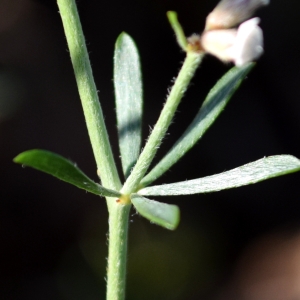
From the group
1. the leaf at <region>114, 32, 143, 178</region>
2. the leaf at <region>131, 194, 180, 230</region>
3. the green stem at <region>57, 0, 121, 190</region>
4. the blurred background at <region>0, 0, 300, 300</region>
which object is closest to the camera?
the leaf at <region>131, 194, 180, 230</region>

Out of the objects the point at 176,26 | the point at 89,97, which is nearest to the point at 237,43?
the point at 176,26

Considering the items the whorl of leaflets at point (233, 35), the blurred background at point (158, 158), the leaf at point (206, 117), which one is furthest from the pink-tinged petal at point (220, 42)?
the blurred background at point (158, 158)

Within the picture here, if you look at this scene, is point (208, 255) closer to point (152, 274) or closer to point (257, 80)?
point (152, 274)

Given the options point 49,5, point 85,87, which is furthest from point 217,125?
point 85,87

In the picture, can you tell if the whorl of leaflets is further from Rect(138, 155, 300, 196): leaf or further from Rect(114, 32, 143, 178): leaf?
→ Rect(114, 32, 143, 178): leaf

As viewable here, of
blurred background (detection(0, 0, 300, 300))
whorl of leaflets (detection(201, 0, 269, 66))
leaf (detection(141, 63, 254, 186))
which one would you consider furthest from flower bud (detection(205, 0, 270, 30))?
blurred background (detection(0, 0, 300, 300))

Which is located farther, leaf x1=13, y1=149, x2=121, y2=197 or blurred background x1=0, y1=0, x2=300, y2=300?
blurred background x1=0, y1=0, x2=300, y2=300

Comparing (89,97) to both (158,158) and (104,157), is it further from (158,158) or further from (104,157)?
(158,158)
